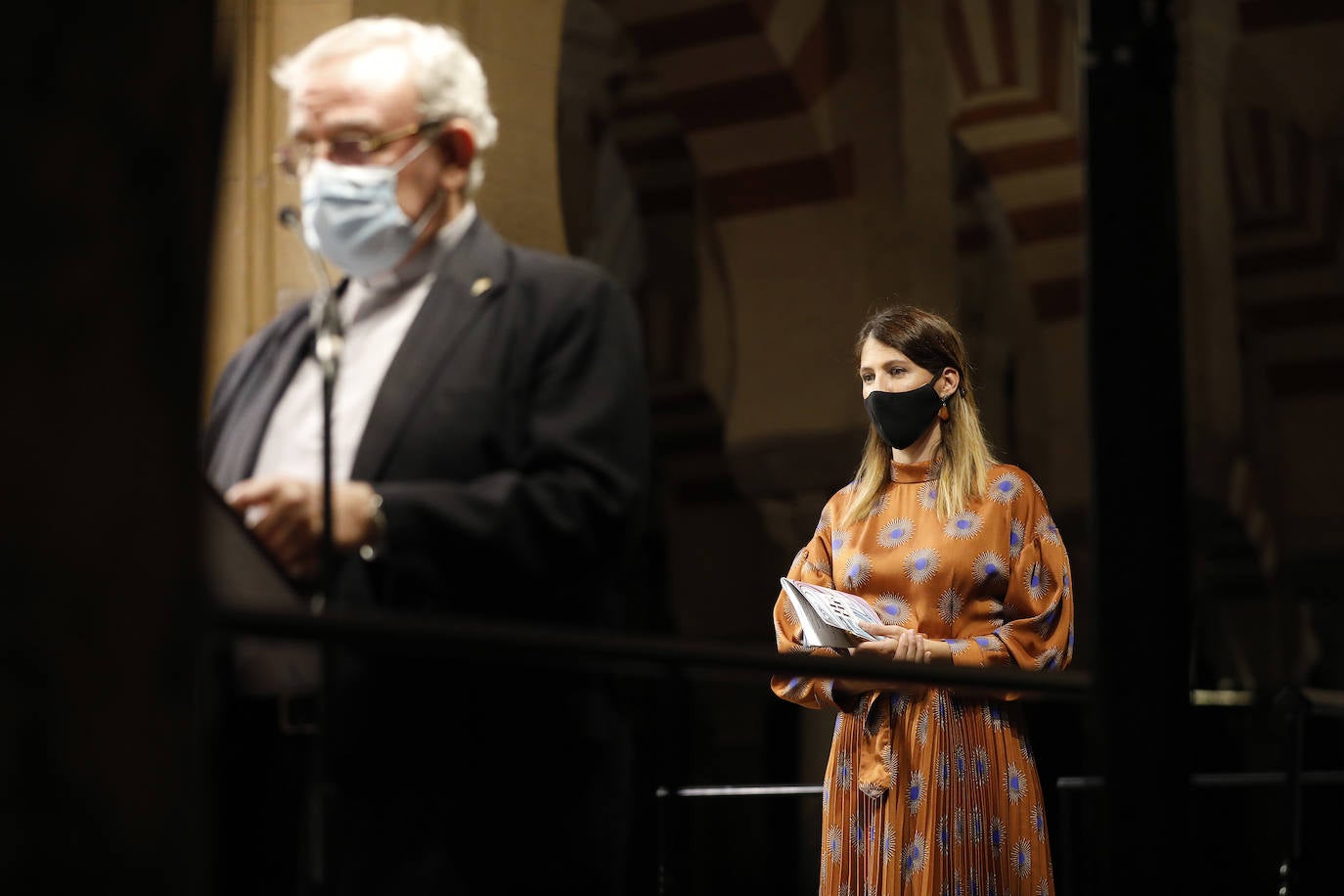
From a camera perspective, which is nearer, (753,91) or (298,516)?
(298,516)

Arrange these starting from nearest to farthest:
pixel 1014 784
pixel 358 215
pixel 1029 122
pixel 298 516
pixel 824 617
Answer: pixel 298 516 < pixel 358 215 < pixel 824 617 < pixel 1014 784 < pixel 1029 122

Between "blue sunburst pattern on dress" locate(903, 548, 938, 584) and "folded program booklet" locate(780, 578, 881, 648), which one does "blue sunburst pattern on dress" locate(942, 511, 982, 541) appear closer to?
"blue sunburst pattern on dress" locate(903, 548, 938, 584)

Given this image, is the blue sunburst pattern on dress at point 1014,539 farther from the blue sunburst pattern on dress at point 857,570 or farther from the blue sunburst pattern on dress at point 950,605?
the blue sunburst pattern on dress at point 857,570

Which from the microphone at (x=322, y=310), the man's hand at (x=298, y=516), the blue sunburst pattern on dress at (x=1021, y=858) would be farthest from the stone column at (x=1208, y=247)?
the man's hand at (x=298, y=516)

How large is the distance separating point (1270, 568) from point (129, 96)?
32.2 ft

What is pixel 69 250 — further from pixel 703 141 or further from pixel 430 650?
pixel 703 141

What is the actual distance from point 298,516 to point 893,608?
136 centimetres

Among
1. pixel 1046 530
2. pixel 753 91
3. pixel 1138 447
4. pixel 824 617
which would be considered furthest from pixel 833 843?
pixel 753 91

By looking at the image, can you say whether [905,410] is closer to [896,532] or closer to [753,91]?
[896,532]

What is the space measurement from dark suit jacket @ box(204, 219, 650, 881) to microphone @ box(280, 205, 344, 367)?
0.04 metres

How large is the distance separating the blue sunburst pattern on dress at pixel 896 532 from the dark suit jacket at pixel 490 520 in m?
0.99

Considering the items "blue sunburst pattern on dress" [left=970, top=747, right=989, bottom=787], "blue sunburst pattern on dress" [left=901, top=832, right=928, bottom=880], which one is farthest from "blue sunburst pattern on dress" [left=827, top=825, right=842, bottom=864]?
"blue sunburst pattern on dress" [left=970, top=747, right=989, bottom=787]

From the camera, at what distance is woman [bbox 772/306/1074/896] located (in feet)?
9.64

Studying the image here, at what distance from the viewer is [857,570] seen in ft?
10.1
